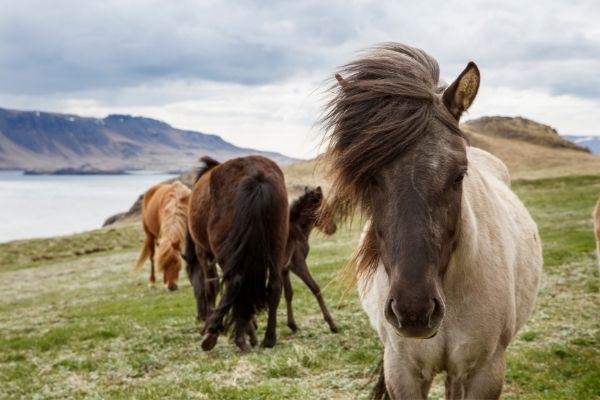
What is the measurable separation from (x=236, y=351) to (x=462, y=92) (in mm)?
6578

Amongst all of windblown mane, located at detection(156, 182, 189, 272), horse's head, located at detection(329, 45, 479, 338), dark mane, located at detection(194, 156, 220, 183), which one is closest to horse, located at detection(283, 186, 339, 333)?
dark mane, located at detection(194, 156, 220, 183)

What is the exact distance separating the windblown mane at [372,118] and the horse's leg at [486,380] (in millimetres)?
1014

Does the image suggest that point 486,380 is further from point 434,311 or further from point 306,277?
point 306,277

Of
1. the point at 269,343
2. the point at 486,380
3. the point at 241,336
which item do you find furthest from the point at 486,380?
the point at 269,343

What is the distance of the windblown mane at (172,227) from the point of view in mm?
15953

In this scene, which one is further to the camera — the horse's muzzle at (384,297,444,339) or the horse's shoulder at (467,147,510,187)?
the horse's shoulder at (467,147,510,187)

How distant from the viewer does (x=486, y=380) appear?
3678 mm

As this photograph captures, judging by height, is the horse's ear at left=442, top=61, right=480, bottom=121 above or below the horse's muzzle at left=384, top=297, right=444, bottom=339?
above

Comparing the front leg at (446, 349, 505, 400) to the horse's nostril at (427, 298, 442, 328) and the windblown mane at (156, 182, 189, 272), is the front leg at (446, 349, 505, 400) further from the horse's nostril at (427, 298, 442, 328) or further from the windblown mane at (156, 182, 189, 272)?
the windblown mane at (156, 182, 189, 272)

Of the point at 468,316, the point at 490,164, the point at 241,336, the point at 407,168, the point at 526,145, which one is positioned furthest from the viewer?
the point at 526,145

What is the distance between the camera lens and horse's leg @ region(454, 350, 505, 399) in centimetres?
368

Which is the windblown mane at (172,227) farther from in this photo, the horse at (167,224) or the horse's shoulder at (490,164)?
the horse's shoulder at (490,164)

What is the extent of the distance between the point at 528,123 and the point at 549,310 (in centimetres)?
11509

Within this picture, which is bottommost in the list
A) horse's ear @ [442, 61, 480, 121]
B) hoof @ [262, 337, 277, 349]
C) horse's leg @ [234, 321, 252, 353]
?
hoof @ [262, 337, 277, 349]
